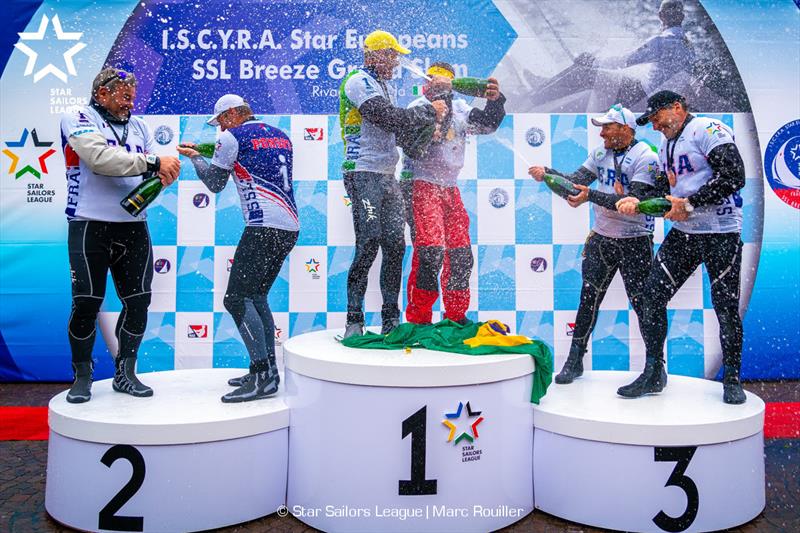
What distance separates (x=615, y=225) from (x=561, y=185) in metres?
0.41

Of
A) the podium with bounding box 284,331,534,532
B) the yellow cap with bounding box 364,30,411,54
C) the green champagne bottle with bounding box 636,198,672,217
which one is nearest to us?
the podium with bounding box 284,331,534,532

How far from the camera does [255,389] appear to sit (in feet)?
9.62

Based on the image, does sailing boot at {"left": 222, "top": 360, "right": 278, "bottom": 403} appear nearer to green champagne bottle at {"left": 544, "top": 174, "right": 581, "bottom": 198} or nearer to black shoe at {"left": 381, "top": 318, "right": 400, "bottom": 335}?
black shoe at {"left": 381, "top": 318, "right": 400, "bottom": 335}

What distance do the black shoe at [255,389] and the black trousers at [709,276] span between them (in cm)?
193

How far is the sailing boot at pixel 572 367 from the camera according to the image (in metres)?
3.42

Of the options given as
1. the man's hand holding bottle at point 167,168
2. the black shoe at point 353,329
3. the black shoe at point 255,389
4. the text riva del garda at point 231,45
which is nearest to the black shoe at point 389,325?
the black shoe at point 353,329

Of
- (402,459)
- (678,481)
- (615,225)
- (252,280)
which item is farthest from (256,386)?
(615,225)

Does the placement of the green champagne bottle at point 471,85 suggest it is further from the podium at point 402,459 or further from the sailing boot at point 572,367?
the podium at point 402,459

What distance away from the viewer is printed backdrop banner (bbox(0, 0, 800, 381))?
15.4 ft

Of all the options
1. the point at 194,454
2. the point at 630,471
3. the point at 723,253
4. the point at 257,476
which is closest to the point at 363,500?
the point at 257,476

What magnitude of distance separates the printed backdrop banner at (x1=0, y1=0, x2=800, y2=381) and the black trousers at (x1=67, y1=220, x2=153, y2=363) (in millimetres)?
1537

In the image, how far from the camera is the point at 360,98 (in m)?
3.08

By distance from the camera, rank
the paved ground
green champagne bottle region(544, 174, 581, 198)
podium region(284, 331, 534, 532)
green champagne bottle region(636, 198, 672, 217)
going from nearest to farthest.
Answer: podium region(284, 331, 534, 532), the paved ground, green champagne bottle region(636, 198, 672, 217), green champagne bottle region(544, 174, 581, 198)

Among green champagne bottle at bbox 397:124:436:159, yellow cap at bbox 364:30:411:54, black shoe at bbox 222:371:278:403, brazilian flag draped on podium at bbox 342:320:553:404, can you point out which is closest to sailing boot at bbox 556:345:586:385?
brazilian flag draped on podium at bbox 342:320:553:404
